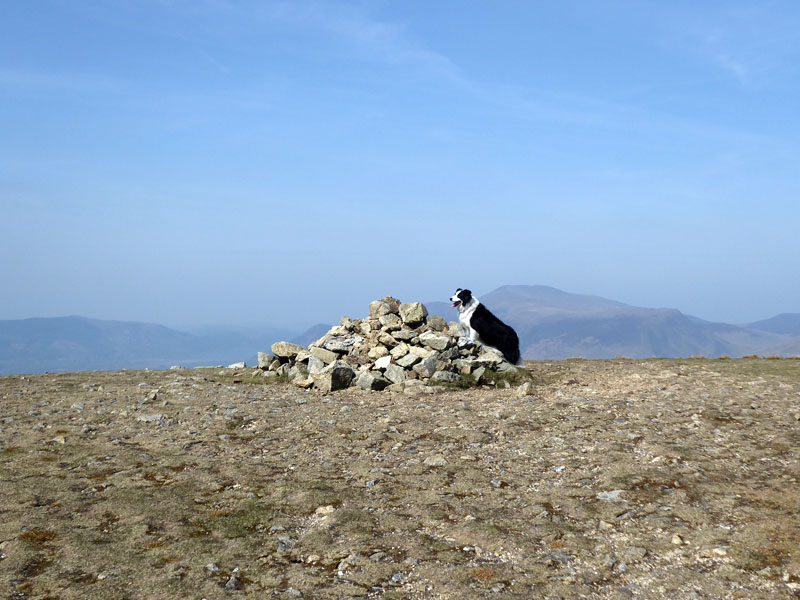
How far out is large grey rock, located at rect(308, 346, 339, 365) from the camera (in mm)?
18156

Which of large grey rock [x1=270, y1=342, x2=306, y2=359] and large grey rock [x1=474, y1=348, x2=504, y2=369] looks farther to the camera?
large grey rock [x1=270, y1=342, x2=306, y2=359]

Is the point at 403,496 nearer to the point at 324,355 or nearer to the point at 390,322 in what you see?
the point at 324,355

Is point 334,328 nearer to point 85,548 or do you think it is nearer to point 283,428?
point 283,428

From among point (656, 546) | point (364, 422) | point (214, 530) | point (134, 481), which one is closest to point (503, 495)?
point (656, 546)

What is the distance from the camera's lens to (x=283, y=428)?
12.1 m

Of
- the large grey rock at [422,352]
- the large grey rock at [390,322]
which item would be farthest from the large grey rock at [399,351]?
the large grey rock at [390,322]

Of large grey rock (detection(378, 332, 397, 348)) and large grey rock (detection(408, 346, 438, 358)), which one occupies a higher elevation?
large grey rock (detection(378, 332, 397, 348))

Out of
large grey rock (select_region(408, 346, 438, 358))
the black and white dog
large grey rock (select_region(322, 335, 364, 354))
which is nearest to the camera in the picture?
large grey rock (select_region(408, 346, 438, 358))

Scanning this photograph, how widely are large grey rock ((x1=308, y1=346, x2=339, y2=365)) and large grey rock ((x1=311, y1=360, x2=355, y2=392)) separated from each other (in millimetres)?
1213

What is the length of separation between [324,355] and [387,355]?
2.07 metres

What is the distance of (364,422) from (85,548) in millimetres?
6600

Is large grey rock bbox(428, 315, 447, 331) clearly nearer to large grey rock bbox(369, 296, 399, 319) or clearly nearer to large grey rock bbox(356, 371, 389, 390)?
large grey rock bbox(369, 296, 399, 319)

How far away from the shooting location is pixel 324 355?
722 inches

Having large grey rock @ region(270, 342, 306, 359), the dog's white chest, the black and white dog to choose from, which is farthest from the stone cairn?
the black and white dog
